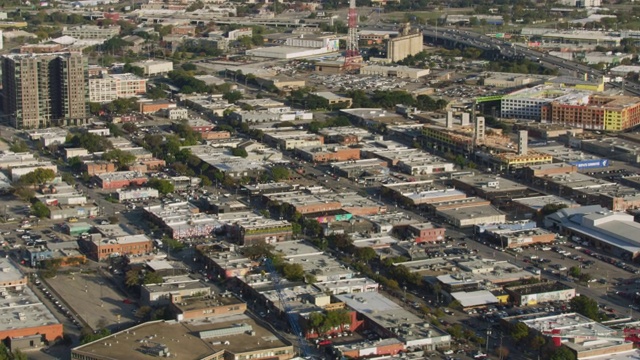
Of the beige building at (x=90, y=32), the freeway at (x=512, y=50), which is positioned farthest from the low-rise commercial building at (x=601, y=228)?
the beige building at (x=90, y=32)

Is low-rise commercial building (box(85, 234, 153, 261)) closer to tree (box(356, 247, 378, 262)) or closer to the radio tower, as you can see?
tree (box(356, 247, 378, 262))

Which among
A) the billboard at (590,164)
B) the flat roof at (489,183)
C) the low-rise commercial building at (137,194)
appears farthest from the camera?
the billboard at (590,164)

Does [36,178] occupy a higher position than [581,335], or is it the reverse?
[36,178]

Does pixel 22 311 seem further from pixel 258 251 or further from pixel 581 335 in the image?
pixel 581 335

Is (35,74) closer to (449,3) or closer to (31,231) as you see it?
(31,231)

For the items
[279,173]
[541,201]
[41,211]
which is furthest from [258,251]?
[541,201]

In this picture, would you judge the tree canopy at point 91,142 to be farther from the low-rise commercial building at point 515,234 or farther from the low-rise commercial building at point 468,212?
the low-rise commercial building at point 515,234
